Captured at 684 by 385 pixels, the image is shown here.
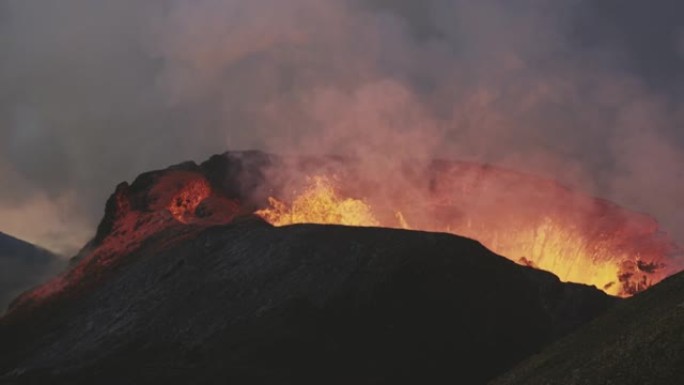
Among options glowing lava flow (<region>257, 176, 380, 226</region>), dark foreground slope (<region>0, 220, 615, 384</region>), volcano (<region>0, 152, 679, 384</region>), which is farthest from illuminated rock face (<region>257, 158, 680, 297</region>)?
dark foreground slope (<region>0, 220, 615, 384</region>)

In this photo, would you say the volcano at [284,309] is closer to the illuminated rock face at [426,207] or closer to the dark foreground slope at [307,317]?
the dark foreground slope at [307,317]

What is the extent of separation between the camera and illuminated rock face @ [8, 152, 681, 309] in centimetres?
9944

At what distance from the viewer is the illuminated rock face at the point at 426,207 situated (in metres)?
99.4

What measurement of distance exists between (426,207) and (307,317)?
4699 centimetres

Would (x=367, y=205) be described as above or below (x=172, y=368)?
above

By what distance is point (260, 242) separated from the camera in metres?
72.2

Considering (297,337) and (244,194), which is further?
(244,194)

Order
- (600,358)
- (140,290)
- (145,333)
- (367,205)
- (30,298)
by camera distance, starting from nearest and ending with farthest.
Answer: (600,358)
(145,333)
(140,290)
(30,298)
(367,205)

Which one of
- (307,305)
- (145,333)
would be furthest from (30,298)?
(307,305)

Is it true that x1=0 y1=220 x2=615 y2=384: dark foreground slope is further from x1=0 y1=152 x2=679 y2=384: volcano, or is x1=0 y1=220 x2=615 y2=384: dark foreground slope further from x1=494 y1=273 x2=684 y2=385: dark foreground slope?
x1=494 y1=273 x2=684 y2=385: dark foreground slope

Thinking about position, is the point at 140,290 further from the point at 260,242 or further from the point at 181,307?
the point at 260,242

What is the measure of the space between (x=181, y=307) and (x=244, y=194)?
38575 millimetres

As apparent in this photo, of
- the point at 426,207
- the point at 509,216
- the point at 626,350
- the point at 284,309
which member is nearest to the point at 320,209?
the point at 426,207

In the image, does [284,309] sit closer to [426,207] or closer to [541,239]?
[426,207]
